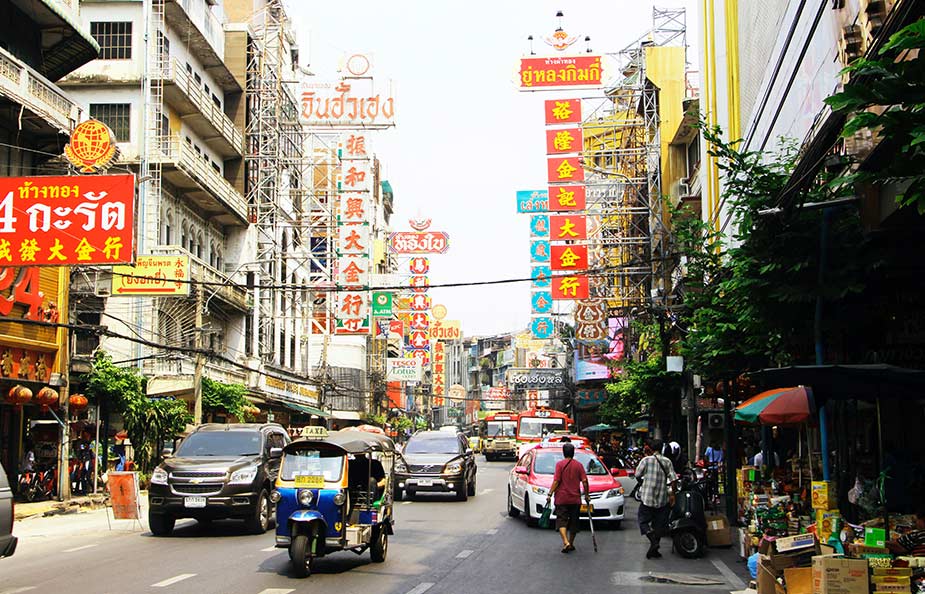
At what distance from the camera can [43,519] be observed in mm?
23578

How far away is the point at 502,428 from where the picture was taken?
66.4m

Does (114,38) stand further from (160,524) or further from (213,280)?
(160,524)

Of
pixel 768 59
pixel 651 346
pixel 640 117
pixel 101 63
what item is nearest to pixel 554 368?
pixel 640 117

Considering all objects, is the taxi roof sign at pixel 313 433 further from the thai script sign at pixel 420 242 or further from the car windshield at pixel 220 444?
the thai script sign at pixel 420 242

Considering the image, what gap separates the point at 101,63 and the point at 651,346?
964 inches

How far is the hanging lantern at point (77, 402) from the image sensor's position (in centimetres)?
2847

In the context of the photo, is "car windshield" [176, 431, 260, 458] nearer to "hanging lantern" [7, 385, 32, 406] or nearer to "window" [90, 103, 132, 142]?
"hanging lantern" [7, 385, 32, 406]

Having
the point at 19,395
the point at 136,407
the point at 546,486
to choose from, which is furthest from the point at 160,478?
the point at 136,407

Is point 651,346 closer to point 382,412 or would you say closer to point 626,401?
point 626,401

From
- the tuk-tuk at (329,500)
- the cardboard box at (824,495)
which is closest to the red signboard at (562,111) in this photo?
the tuk-tuk at (329,500)

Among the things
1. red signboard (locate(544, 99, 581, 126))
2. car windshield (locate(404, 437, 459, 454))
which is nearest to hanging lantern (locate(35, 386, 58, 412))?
car windshield (locate(404, 437, 459, 454))

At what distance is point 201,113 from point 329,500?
3251 centimetres

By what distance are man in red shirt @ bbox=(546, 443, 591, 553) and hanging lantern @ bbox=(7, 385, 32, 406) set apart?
15408 millimetres

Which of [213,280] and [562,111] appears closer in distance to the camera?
[562,111]
